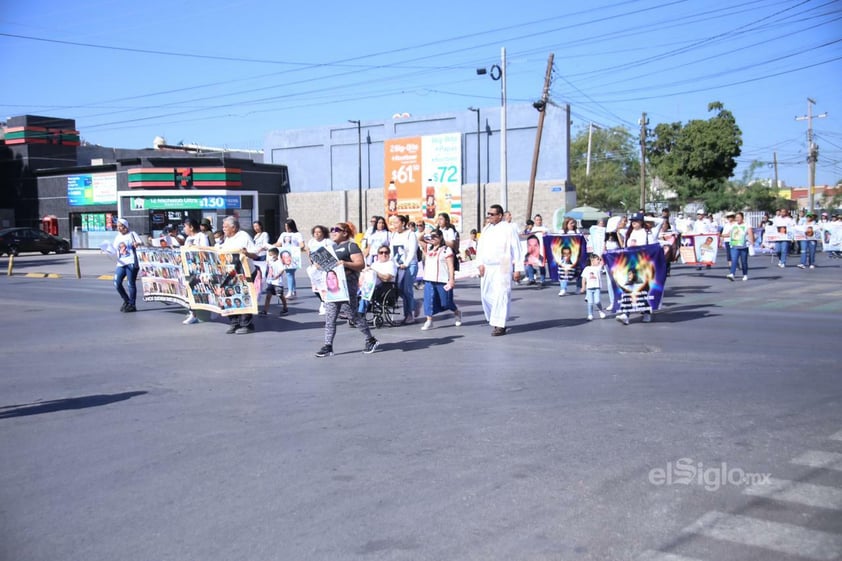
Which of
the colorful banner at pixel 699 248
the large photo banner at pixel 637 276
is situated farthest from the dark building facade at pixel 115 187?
the large photo banner at pixel 637 276

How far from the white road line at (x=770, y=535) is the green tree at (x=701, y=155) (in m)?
49.5

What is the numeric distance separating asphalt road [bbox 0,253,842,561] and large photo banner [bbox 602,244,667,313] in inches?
50.2

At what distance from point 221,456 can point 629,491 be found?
284cm

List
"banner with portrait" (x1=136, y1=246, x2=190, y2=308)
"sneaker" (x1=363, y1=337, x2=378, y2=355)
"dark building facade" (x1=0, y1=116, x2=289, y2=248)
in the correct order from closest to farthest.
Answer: "sneaker" (x1=363, y1=337, x2=378, y2=355) → "banner with portrait" (x1=136, y1=246, x2=190, y2=308) → "dark building facade" (x1=0, y1=116, x2=289, y2=248)

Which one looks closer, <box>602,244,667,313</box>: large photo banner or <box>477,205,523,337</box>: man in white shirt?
<box>477,205,523,337</box>: man in white shirt

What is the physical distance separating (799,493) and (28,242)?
44830 millimetres

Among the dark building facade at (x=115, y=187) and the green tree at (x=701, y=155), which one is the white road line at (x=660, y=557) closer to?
the dark building facade at (x=115, y=187)

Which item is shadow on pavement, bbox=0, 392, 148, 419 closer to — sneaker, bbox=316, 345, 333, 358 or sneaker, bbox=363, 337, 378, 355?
sneaker, bbox=316, 345, 333, 358

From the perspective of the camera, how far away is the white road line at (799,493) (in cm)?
450

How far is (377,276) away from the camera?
1238 cm

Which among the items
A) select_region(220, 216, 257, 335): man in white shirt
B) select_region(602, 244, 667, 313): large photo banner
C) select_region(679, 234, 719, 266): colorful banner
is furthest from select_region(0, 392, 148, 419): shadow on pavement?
select_region(679, 234, 719, 266): colorful banner

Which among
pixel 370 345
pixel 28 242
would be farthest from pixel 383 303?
pixel 28 242

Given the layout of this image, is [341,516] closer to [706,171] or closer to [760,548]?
[760,548]

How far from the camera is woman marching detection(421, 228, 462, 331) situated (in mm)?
11906
